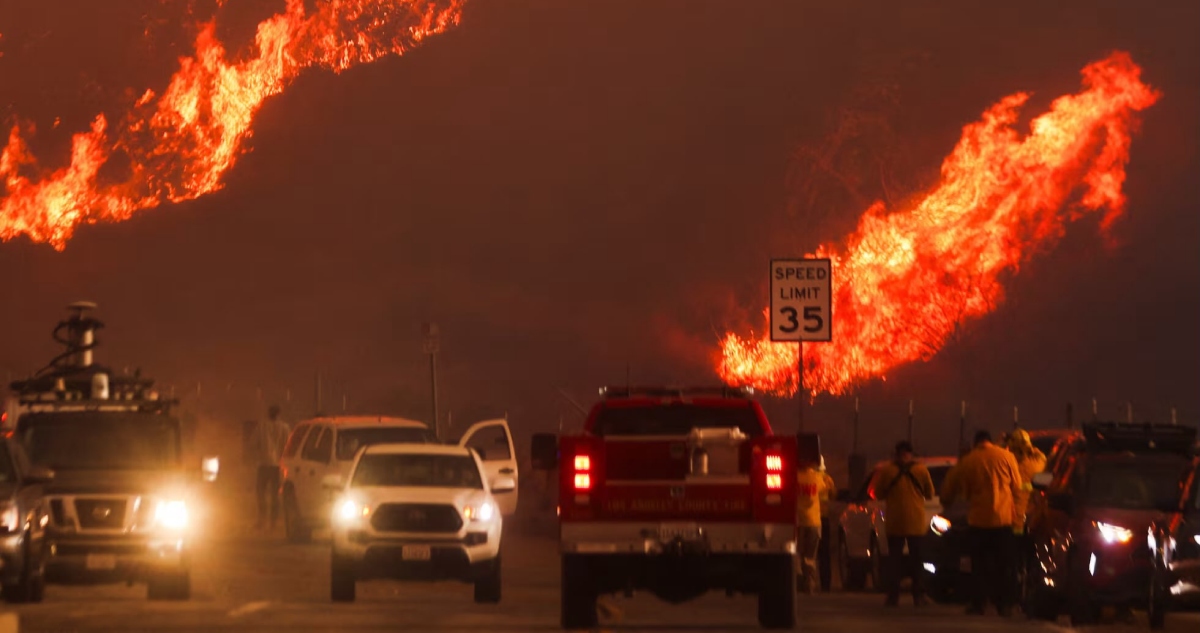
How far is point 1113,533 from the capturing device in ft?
61.9

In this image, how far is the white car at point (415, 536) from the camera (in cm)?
2158

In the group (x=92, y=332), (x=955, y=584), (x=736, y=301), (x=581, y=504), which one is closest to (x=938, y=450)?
(x=736, y=301)

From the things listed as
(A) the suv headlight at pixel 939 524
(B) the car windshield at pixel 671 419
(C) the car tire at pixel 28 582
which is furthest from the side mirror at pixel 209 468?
(A) the suv headlight at pixel 939 524

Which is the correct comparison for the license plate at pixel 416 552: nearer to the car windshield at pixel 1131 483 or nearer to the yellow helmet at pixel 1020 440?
the yellow helmet at pixel 1020 440

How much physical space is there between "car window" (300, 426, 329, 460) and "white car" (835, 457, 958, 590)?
9034 mm

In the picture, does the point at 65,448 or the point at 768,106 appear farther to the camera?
the point at 768,106

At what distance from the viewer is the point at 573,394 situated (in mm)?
57219

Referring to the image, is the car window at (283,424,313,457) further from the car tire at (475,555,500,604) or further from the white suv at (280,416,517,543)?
the car tire at (475,555,500,604)

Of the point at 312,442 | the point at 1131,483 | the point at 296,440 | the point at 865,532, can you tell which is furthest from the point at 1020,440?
the point at 296,440

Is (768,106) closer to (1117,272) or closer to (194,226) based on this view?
(1117,272)

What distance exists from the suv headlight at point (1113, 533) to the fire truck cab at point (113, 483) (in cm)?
914

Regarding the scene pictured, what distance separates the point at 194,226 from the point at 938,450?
969 inches

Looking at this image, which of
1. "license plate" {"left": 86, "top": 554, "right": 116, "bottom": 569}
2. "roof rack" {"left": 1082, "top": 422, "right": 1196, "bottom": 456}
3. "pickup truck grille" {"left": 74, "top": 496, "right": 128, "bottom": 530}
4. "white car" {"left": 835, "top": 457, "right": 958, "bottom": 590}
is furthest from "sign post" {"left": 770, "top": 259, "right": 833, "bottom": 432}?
"license plate" {"left": 86, "top": 554, "right": 116, "bottom": 569}

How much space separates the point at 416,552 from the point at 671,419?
3706mm
